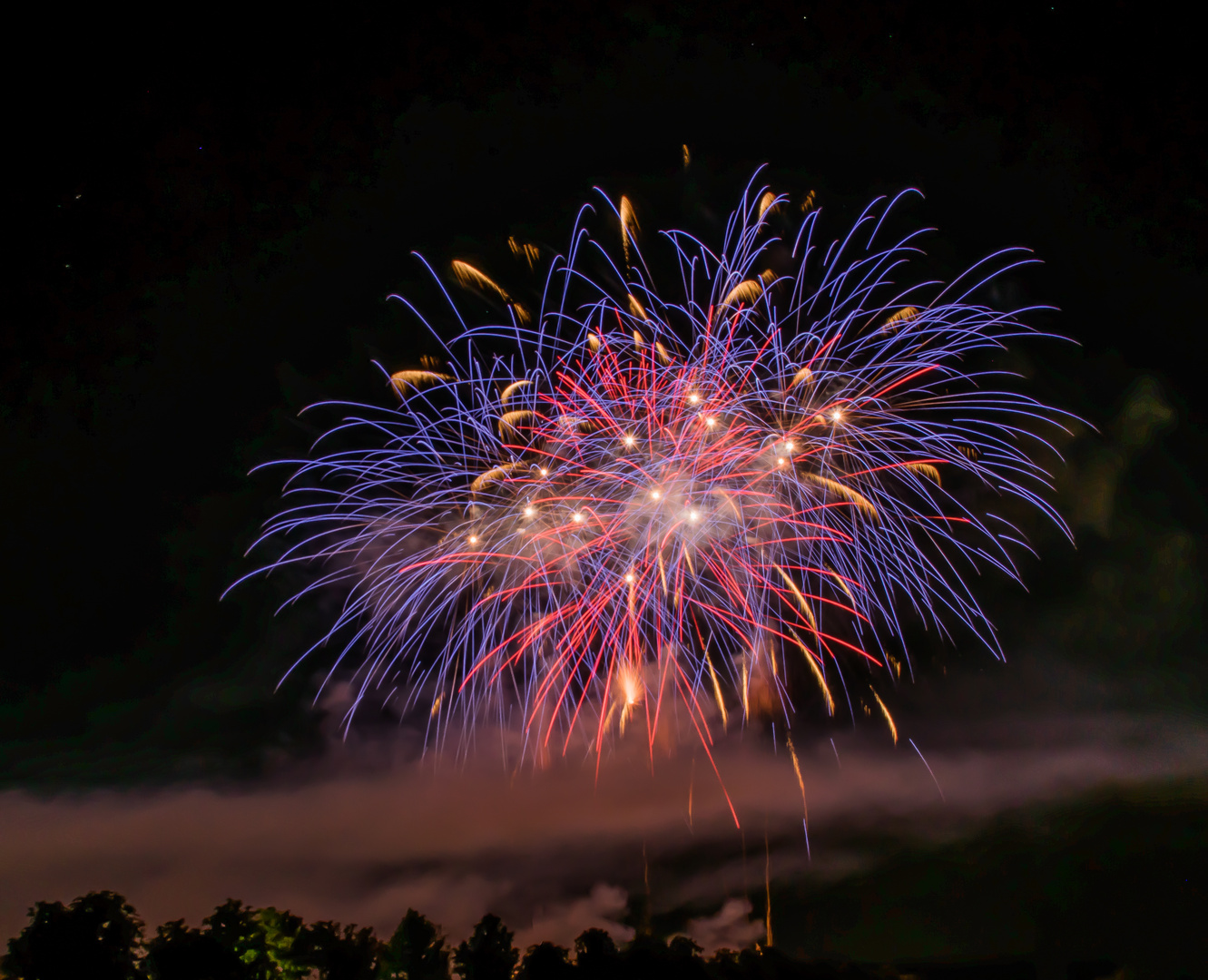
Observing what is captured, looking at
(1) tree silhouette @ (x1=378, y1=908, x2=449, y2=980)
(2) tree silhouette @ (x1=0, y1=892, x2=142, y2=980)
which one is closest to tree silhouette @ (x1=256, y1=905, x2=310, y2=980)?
(1) tree silhouette @ (x1=378, y1=908, x2=449, y2=980)

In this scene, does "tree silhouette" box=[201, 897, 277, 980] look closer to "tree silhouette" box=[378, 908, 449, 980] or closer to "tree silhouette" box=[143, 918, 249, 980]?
"tree silhouette" box=[143, 918, 249, 980]

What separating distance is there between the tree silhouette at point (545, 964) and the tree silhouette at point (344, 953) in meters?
6.48

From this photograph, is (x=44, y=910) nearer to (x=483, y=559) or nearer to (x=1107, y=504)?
(x=483, y=559)

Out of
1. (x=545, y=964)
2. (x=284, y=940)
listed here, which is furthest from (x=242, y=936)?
(x=545, y=964)

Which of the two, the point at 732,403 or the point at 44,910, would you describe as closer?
the point at 732,403

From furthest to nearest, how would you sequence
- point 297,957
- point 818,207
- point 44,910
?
1. point 297,957
2. point 44,910
3. point 818,207

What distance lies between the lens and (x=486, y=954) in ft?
81.8

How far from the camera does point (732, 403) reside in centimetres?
1170

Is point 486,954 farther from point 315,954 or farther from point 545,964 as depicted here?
point 315,954

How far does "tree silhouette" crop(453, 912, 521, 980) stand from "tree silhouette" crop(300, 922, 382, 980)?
3.54 m

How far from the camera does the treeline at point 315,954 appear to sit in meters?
22.6

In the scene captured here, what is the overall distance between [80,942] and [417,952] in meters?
12.0

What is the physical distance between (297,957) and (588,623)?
25.6 m

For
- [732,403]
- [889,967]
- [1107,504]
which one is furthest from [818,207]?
[889,967]
